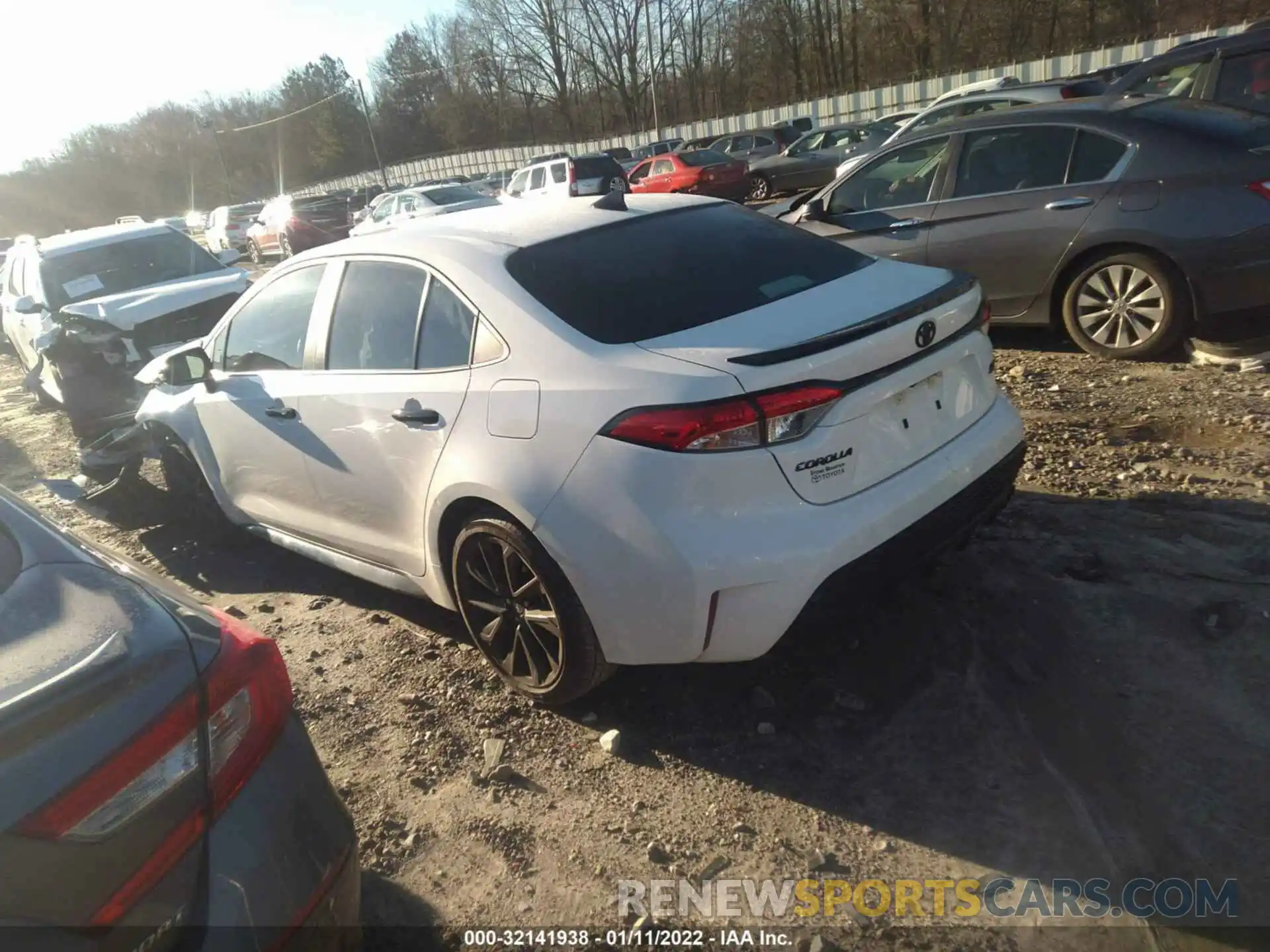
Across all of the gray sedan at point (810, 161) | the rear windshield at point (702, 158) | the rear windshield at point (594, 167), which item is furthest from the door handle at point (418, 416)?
the rear windshield at point (702, 158)

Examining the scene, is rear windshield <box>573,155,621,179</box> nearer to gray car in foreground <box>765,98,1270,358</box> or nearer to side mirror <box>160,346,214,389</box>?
gray car in foreground <box>765,98,1270,358</box>

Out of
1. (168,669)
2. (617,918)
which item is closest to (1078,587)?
(617,918)

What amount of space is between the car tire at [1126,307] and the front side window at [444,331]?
4.40 m

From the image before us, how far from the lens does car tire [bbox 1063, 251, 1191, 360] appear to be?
17.3ft

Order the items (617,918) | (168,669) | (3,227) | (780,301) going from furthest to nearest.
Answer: (3,227) < (780,301) < (617,918) < (168,669)

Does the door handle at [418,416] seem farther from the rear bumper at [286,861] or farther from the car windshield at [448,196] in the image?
the car windshield at [448,196]

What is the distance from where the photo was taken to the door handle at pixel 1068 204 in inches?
219

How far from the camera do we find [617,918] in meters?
2.31

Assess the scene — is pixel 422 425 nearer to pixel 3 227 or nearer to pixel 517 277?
pixel 517 277

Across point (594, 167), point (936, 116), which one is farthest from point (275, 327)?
point (594, 167)

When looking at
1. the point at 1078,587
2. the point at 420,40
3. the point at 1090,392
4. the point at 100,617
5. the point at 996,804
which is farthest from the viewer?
the point at 420,40

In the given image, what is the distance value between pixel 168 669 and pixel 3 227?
8378 centimetres

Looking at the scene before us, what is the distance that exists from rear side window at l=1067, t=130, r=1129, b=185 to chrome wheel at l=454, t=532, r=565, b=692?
4.77m

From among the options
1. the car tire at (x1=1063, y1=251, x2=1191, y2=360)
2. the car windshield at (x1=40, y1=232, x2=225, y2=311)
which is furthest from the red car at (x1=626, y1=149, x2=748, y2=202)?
the car tire at (x1=1063, y1=251, x2=1191, y2=360)
